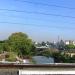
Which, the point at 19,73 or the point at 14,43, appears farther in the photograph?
the point at 14,43

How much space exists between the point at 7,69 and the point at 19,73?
31 centimetres

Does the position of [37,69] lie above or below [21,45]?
below

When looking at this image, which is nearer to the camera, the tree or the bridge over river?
the bridge over river

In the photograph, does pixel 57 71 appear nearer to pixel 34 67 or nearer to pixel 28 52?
pixel 34 67

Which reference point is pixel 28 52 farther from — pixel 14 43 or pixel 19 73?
pixel 19 73

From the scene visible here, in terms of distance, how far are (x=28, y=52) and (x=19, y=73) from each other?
2495cm

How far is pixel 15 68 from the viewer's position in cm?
644

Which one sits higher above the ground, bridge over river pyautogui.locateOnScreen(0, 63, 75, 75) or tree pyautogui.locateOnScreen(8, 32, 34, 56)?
tree pyautogui.locateOnScreen(8, 32, 34, 56)

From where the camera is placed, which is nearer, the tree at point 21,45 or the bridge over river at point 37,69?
the bridge over river at point 37,69

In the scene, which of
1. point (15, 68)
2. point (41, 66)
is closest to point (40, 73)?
point (41, 66)

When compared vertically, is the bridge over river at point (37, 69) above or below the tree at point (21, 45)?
below

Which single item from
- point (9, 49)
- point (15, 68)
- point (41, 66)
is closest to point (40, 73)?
point (41, 66)

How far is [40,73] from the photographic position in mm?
6656

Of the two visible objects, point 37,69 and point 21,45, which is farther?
point 21,45
